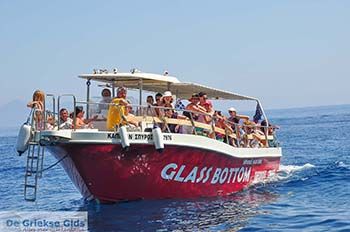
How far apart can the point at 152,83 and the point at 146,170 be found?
3169 millimetres

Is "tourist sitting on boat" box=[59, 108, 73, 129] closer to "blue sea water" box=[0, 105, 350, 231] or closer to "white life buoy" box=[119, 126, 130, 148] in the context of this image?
"white life buoy" box=[119, 126, 130, 148]

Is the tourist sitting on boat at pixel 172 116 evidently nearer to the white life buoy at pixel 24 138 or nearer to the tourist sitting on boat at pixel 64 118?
the tourist sitting on boat at pixel 64 118

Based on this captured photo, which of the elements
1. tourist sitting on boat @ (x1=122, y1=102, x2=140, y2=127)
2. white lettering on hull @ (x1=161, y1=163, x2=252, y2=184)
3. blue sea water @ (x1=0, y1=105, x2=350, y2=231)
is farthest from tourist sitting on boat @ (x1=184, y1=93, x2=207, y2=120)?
blue sea water @ (x1=0, y1=105, x2=350, y2=231)

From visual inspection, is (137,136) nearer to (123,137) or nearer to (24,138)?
(123,137)

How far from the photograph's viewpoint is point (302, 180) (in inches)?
682

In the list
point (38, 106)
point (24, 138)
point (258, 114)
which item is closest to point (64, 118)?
point (38, 106)

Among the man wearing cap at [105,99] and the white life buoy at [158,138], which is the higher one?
the man wearing cap at [105,99]

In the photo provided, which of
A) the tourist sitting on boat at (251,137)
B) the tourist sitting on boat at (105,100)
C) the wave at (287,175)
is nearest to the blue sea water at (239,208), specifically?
the wave at (287,175)

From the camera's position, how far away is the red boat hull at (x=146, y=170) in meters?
12.0

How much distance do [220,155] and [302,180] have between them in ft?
15.0

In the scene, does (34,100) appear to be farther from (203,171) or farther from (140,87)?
(203,171)

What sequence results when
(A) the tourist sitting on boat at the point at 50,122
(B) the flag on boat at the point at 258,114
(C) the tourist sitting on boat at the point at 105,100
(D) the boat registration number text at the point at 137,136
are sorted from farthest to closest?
1. (B) the flag on boat at the point at 258,114
2. (C) the tourist sitting on boat at the point at 105,100
3. (A) the tourist sitting on boat at the point at 50,122
4. (D) the boat registration number text at the point at 137,136

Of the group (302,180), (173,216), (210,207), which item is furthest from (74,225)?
(302,180)

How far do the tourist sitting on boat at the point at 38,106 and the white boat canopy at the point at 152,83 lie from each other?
208 cm
